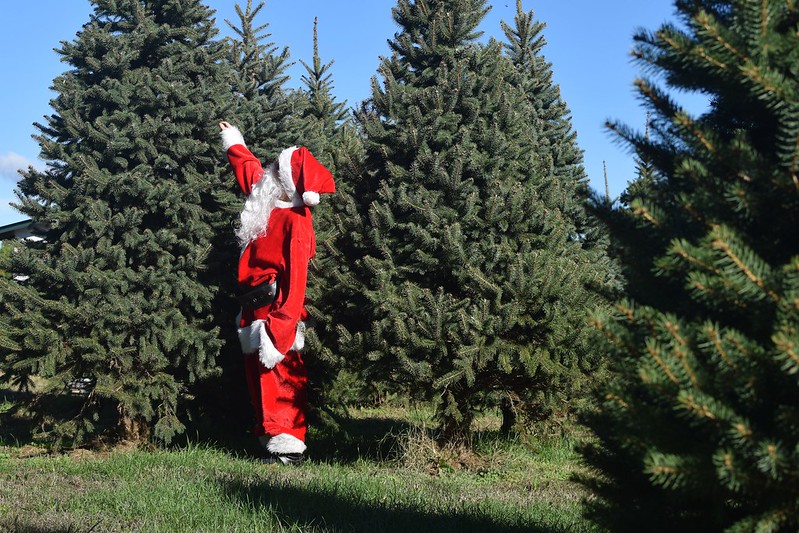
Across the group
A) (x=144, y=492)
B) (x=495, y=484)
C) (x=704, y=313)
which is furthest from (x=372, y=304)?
(x=704, y=313)

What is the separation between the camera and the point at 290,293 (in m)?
6.37

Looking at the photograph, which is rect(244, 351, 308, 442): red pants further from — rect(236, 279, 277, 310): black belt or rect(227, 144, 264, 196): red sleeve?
rect(227, 144, 264, 196): red sleeve

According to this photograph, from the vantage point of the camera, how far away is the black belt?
661 centimetres

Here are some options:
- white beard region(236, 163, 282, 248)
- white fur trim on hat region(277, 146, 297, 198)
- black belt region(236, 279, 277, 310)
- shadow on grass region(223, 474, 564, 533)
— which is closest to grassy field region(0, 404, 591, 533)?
shadow on grass region(223, 474, 564, 533)

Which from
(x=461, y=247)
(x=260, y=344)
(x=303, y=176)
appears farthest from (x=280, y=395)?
(x=461, y=247)

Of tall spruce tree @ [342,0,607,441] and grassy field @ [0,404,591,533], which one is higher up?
tall spruce tree @ [342,0,607,441]

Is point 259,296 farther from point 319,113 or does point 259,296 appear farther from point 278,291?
point 319,113

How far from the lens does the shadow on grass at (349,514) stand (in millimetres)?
4285

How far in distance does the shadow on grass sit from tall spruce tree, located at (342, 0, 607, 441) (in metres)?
1.34

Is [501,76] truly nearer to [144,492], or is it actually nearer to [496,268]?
[496,268]

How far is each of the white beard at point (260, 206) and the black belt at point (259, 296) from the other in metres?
0.44

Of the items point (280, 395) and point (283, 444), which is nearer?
point (283, 444)

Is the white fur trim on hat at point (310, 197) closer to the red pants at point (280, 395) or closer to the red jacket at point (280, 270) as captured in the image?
the red jacket at point (280, 270)

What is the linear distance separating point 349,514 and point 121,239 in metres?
3.81
